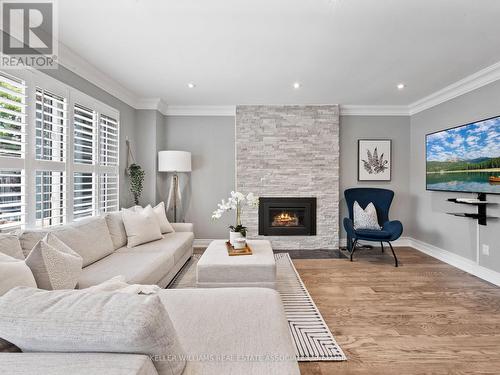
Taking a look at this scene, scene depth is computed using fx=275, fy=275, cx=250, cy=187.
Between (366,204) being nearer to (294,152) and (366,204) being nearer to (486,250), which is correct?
(294,152)

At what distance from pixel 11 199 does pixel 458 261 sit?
5.29 m

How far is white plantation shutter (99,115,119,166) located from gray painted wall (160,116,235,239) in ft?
3.70

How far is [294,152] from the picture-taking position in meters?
4.93

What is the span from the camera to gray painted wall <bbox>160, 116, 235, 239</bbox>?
16.7 ft

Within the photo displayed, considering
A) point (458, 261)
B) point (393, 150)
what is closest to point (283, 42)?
point (393, 150)

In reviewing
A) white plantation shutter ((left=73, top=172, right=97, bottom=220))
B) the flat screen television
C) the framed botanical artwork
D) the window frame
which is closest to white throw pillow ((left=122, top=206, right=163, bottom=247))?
white plantation shutter ((left=73, top=172, right=97, bottom=220))

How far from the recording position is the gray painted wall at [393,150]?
5098 mm

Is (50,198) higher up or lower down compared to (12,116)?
lower down

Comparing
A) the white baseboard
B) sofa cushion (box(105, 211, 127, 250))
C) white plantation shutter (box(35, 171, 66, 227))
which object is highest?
white plantation shutter (box(35, 171, 66, 227))

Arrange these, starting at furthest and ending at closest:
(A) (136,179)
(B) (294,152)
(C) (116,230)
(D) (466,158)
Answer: (B) (294,152), (A) (136,179), (D) (466,158), (C) (116,230)

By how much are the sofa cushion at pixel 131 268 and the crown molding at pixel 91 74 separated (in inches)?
81.8

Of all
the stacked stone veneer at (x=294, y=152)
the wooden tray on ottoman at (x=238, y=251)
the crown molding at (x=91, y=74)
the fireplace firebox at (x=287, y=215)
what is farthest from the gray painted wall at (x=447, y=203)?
the crown molding at (x=91, y=74)

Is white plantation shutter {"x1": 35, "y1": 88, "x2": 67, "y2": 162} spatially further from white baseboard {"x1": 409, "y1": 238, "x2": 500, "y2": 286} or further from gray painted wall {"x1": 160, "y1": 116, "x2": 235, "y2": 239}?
white baseboard {"x1": 409, "y1": 238, "x2": 500, "y2": 286}

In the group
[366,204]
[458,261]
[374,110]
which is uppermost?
[374,110]
